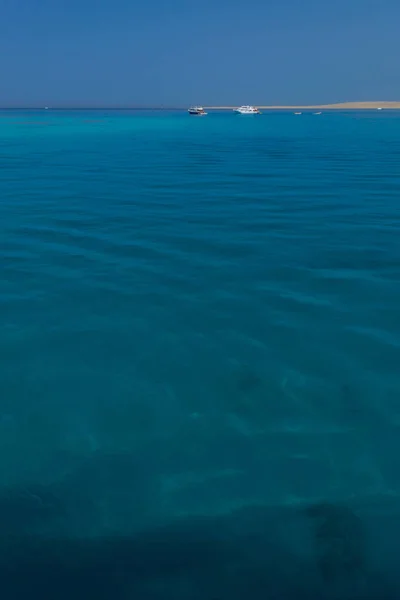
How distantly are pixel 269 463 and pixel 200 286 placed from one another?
872 centimetres

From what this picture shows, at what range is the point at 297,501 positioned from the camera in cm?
926

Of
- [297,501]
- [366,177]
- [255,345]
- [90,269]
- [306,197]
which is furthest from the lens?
[366,177]

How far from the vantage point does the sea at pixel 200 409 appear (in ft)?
26.7

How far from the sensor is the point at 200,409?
1173 cm

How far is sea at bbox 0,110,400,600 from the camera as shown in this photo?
26.7ft

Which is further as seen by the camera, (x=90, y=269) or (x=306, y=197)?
(x=306, y=197)

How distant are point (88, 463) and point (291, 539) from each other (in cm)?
418

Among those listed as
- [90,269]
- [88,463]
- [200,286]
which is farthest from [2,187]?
[88,463]

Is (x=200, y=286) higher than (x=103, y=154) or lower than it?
lower

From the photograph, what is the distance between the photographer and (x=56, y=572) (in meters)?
7.92

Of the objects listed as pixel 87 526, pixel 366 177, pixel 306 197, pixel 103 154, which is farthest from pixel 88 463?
pixel 103 154

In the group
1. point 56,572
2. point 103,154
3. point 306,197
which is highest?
point 103,154

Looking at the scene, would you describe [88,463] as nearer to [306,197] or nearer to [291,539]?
[291,539]

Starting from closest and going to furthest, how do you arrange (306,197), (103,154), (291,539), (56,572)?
(56,572), (291,539), (306,197), (103,154)
